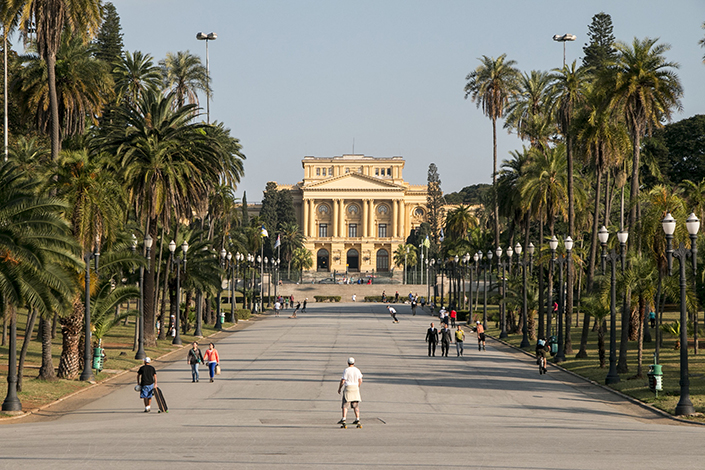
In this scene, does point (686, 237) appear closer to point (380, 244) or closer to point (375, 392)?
point (375, 392)

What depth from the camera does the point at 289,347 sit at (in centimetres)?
3781

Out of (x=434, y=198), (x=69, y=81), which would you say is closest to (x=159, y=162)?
(x=69, y=81)

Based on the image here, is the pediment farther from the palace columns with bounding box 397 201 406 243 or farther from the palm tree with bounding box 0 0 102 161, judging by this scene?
the palm tree with bounding box 0 0 102 161

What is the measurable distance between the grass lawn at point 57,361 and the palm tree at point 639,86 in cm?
2077

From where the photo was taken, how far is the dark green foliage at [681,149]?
6738 centimetres

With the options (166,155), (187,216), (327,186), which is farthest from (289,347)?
(327,186)

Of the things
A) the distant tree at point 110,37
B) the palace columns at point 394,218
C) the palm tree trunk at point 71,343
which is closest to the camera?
the palm tree trunk at point 71,343

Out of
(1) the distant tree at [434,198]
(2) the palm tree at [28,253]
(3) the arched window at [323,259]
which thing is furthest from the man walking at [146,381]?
(3) the arched window at [323,259]

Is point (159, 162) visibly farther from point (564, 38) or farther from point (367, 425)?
point (564, 38)

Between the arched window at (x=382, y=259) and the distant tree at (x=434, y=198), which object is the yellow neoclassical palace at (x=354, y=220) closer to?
the arched window at (x=382, y=259)

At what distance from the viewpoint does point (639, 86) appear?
1250 inches

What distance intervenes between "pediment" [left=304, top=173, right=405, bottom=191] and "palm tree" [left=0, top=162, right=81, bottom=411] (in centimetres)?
13011

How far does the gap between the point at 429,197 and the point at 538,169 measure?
308ft

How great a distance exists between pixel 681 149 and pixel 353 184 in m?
86.3
